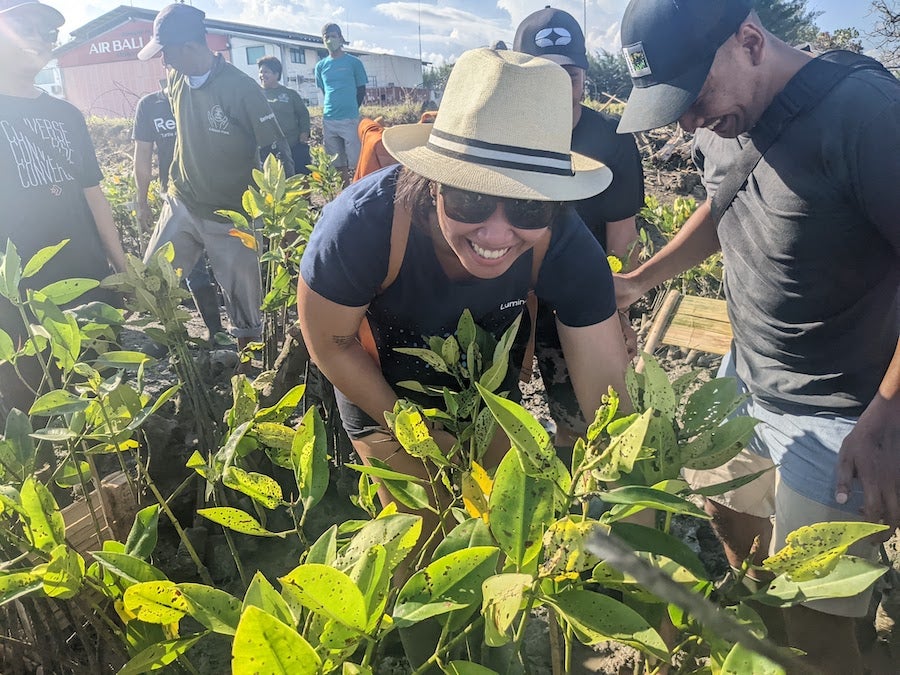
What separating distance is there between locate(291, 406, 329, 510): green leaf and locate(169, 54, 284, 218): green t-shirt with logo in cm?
273

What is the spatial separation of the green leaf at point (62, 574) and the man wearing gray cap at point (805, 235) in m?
1.28

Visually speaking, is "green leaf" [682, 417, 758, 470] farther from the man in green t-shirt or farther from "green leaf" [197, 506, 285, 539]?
the man in green t-shirt

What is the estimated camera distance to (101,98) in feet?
93.2

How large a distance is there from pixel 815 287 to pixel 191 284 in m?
3.21

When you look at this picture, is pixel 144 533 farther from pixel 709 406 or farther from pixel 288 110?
pixel 288 110

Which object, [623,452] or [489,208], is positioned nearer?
[623,452]

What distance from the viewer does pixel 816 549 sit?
56 centimetres

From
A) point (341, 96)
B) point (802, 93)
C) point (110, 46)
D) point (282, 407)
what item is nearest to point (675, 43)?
point (802, 93)

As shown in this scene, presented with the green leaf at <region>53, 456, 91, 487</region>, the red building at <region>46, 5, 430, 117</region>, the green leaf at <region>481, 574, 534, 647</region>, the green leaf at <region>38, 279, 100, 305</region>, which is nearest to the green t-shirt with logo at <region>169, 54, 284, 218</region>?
the green leaf at <region>38, 279, 100, 305</region>

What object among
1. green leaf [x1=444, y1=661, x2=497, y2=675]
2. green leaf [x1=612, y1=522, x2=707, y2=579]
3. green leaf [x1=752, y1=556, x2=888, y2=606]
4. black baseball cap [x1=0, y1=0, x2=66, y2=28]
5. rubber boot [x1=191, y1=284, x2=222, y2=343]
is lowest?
rubber boot [x1=191, y1=284, x2=222, y2=343]

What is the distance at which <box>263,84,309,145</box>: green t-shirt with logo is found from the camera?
19.7 ft

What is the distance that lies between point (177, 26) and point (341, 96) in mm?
3204

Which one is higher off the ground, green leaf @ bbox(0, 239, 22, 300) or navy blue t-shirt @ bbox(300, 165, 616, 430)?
green leaf @ bbox(0, 239, 22, 300)

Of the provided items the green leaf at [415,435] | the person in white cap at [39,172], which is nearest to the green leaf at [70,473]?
the green leaf at [415,435]
